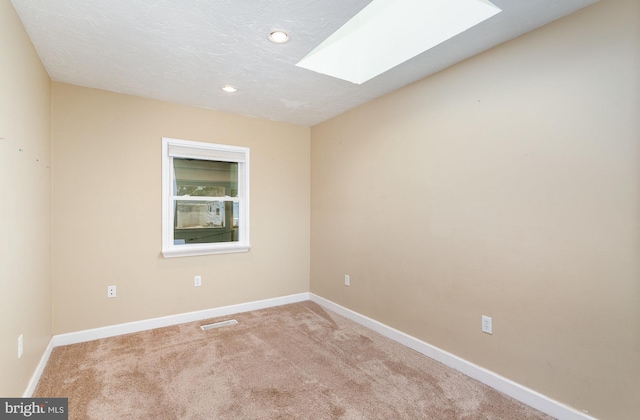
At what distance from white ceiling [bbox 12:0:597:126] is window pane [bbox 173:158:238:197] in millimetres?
745

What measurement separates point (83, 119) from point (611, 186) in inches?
161

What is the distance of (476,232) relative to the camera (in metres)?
2.32

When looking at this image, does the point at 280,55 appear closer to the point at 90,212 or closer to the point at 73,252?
the point at 90,212

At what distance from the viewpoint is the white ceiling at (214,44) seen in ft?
5.82

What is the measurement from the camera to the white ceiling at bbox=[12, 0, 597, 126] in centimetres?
177

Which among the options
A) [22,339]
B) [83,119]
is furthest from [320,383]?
[83,119]

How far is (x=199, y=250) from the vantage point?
11.4 feet

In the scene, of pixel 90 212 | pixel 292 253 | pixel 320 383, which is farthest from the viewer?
pixel 292 253

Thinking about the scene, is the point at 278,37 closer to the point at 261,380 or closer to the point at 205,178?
the point at 205,178

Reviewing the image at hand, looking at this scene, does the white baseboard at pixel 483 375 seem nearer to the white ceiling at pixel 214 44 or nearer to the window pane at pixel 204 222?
the window pane at pixel 204 222

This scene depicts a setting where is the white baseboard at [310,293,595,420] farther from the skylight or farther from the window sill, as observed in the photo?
the skylight

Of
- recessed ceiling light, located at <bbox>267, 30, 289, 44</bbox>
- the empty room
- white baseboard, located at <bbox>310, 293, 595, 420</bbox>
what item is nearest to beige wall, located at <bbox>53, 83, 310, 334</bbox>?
the empty room

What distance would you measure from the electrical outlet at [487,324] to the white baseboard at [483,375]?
0.95 ft

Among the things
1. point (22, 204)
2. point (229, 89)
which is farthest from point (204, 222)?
point (22, 204)
